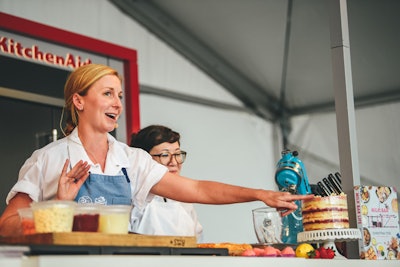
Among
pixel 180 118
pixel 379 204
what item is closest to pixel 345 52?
pixel 379 204

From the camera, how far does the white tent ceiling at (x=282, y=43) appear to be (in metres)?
5.30

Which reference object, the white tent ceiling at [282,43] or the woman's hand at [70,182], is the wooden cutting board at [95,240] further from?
the white tent ceiling at [282,43]

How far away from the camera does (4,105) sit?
4660 mm

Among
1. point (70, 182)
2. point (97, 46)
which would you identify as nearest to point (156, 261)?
point (70, 182)

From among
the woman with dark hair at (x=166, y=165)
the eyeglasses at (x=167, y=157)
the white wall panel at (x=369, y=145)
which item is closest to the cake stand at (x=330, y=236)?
the woman with dark hair at (x=166, y=165)

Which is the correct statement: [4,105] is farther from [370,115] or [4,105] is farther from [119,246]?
[119,246]

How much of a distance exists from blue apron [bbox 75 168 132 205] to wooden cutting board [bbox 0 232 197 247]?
65 cm

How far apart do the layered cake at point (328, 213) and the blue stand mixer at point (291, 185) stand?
20cm

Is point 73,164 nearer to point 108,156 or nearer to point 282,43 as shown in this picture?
point 108,156

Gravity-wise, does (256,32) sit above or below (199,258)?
above

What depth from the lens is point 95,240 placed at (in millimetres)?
1730

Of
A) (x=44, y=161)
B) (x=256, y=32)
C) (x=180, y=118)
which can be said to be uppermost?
(x=256, y=32)

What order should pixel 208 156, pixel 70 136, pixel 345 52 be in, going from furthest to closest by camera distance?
Result: pixel 208 156
pixel 345 52
pixel 70 136

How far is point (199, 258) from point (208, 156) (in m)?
4.20
